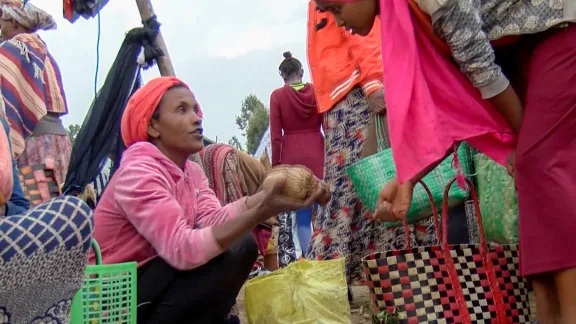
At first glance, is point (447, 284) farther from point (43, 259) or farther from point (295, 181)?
point (43, 259)

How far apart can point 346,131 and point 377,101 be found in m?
0.28

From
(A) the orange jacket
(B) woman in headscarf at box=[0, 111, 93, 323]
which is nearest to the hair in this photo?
(A) the orange jacket

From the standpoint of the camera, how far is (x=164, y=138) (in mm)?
2957

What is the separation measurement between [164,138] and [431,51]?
4.14 ft

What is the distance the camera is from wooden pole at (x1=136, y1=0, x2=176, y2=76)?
3896mm

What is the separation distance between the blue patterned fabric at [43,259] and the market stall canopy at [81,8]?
2399 millimetres

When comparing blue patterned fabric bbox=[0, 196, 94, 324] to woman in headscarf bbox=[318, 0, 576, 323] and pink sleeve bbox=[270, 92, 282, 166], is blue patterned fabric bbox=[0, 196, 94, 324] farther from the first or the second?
pink sleeve bbox=[270, 92, 282, 166]

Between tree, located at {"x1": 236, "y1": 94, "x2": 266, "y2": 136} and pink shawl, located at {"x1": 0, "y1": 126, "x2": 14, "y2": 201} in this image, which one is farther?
tree, located at {"x1": 236, "y1": 94, "x2": 266, "y2": 136}

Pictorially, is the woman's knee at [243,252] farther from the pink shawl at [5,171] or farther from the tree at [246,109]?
the tree at [246,109]

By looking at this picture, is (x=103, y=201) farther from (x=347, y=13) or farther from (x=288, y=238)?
(x=288, y=238)

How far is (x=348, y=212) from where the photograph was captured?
3.88m

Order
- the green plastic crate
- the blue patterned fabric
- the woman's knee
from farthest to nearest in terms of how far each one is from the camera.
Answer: the woman's knee, the green plastic crate, the blue patterned fabric

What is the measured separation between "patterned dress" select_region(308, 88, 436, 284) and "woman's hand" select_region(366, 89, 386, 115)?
106 millimetres

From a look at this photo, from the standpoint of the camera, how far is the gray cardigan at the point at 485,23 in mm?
2010
